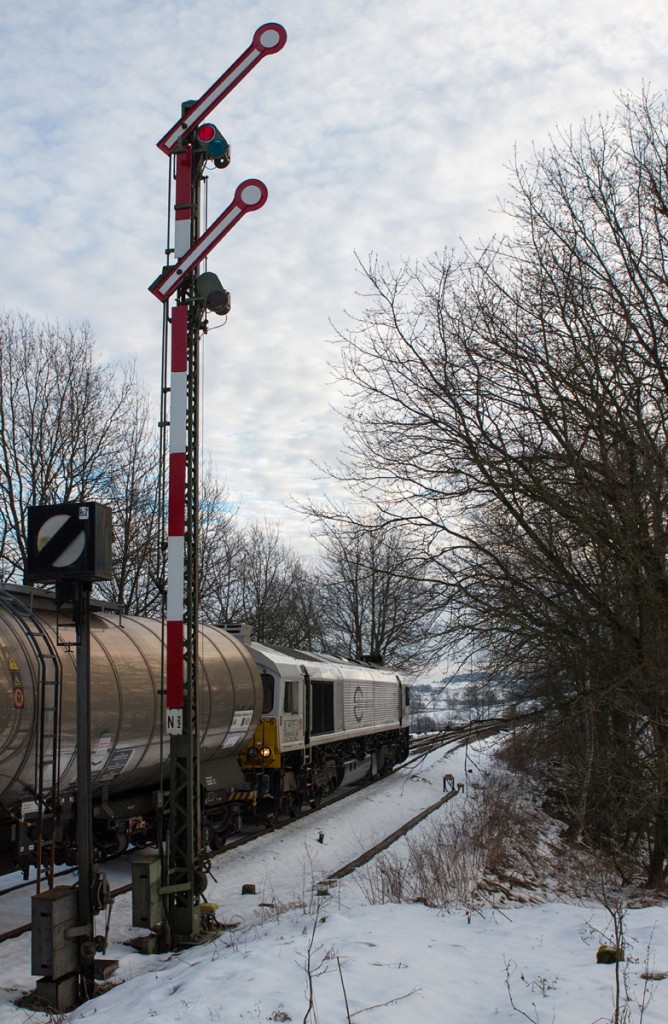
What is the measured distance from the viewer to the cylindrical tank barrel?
7.16 metres

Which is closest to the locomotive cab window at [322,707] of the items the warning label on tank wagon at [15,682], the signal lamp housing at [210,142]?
the warning label on tank wagon at [15,682]

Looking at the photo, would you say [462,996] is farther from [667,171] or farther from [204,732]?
[667,171]

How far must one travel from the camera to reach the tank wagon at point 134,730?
7.19 m

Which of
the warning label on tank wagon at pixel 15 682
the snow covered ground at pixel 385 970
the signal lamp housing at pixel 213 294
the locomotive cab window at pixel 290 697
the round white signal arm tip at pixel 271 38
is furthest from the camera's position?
the locomotive cab window at pixel 290 697

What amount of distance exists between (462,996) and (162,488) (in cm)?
496

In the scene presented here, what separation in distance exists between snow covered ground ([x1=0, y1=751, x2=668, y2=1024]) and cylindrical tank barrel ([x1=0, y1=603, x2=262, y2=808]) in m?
1.61

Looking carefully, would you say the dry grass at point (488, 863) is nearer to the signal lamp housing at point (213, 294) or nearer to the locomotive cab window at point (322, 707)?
the locomotive cab window at point (322, 707)

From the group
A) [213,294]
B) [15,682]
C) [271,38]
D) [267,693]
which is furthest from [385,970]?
[267,693]

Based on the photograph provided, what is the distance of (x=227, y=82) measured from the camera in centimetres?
759

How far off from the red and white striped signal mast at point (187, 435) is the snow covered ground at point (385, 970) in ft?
2.64

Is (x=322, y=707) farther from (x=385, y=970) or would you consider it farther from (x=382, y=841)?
(x=385, y=970)

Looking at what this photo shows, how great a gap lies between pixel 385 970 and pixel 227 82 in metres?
7.30

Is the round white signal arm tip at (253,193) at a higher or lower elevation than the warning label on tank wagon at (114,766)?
higher

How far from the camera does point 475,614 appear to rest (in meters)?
11.0
